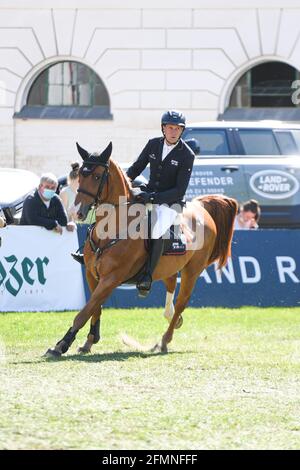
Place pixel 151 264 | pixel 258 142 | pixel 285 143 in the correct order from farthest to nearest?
1. pixel 285 143
2. pixel 258 142
3. pixel 151 264

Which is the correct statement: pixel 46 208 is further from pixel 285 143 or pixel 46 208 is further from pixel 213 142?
pixel 285 143

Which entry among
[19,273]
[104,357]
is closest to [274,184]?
[19,273]

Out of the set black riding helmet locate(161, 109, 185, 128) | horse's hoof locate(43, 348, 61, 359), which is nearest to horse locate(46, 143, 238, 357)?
horse's hoof locate(43, 348, 61, 359)

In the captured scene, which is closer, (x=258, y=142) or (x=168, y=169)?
(x=168, y=169)

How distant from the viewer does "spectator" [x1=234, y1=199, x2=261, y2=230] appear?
1870 centimetres

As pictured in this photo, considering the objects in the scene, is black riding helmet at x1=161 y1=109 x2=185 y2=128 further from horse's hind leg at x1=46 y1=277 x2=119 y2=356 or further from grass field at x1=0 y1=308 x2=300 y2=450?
grass field at x1=0 y1=308 x2=300 y2=450

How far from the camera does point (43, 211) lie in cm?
1697

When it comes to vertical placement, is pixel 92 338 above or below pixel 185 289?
below

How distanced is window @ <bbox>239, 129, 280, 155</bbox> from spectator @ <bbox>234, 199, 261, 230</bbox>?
2.02 m

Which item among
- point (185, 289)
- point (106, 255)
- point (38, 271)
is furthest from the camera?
point (38, 271)

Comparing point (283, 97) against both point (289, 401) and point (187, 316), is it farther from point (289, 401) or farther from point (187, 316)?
point (289, 401)

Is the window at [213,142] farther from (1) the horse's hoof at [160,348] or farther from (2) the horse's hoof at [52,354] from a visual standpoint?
(2) the horse's hoof at [52,354]

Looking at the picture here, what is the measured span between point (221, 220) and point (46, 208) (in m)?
3.51

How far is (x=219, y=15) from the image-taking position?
95.7 ft
